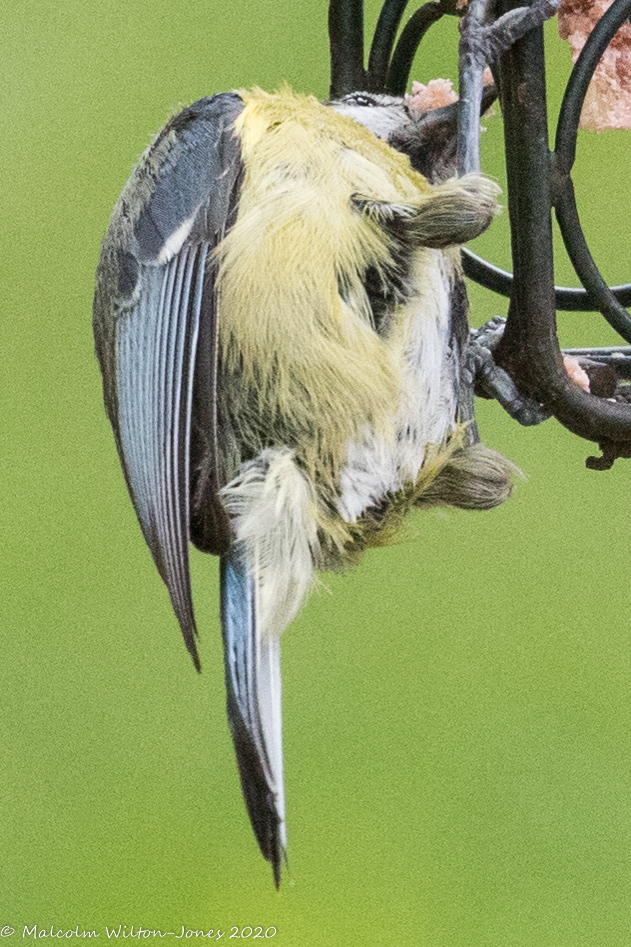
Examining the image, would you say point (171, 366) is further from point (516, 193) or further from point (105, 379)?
point (516, 193)

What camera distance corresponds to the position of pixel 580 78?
1304 millimetres

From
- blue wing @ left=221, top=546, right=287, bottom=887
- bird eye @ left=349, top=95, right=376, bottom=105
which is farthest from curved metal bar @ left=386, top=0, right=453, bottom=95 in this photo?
blue wing @ left=221, top=546, right=287, bottom=887

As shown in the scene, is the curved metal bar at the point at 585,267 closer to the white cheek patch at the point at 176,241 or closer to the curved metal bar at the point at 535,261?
the curved metal bar at the point at 535,261

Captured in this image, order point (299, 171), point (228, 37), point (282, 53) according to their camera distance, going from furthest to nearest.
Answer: point (228, 37), point (282, 53), point (299, 171)

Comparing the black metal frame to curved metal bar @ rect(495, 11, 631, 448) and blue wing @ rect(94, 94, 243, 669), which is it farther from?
blue wing @ rect(94, 94, 243, 669)

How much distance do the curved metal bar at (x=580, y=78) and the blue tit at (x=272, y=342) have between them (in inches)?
3.4

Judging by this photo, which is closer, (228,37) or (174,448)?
(174,448)

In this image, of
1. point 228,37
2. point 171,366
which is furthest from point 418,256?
point 228,37

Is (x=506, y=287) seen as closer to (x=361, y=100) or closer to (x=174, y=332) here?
(x=361, y=100)

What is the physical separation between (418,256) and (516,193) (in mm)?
165

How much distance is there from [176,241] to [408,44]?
1.47 feet

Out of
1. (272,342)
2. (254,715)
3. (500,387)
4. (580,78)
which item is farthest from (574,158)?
(254,715)

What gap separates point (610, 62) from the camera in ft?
4.81

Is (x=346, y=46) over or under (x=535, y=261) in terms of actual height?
over
